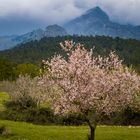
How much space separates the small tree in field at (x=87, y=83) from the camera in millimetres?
29297

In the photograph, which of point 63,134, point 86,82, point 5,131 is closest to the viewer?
point 86,82

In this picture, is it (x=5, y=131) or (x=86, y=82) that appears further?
(x=5, y=131)

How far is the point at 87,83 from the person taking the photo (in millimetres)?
29734

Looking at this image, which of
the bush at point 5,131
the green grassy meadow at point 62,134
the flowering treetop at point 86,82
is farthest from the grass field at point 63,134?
the flowering treetop at point 86,82

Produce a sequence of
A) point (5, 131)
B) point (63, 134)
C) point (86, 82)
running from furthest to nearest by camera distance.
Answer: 1. point (5, 131)
2. point (63, 134)
3. point (86, 82)

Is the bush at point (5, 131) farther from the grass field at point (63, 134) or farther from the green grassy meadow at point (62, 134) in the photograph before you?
the grass field at point (63, 134)

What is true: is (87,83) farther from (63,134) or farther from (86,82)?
(63,134)

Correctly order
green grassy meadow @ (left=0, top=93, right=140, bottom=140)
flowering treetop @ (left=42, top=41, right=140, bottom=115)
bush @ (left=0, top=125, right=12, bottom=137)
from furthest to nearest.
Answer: bush @ (left=0, top=125, right=12, bottom=137), green grassy meadow @ (left=0, top=93, right=140, bottom=140), flowering treetop @ (left=42, top=41, right=140, bottom=115)

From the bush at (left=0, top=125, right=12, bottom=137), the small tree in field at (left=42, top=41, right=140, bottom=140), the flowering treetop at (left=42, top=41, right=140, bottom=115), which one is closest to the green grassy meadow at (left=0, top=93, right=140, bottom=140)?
the bush at (left=0, top=125, right=12, bottom=137)

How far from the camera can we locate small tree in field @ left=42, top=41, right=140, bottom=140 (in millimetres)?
29297

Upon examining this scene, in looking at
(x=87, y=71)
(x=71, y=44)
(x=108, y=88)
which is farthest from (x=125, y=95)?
(x=71, y=44)

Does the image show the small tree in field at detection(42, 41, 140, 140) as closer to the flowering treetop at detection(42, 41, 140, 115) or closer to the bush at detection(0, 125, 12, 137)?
the flowering treetop at detection(42, 41, 140, 115)

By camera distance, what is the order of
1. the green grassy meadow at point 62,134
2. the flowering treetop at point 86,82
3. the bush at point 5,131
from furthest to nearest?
the bush at point 5,131, the green grassy meadow at point 62,134, the flowering treetop at point 86,82

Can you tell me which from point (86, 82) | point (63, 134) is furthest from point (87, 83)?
point (63, 134)
